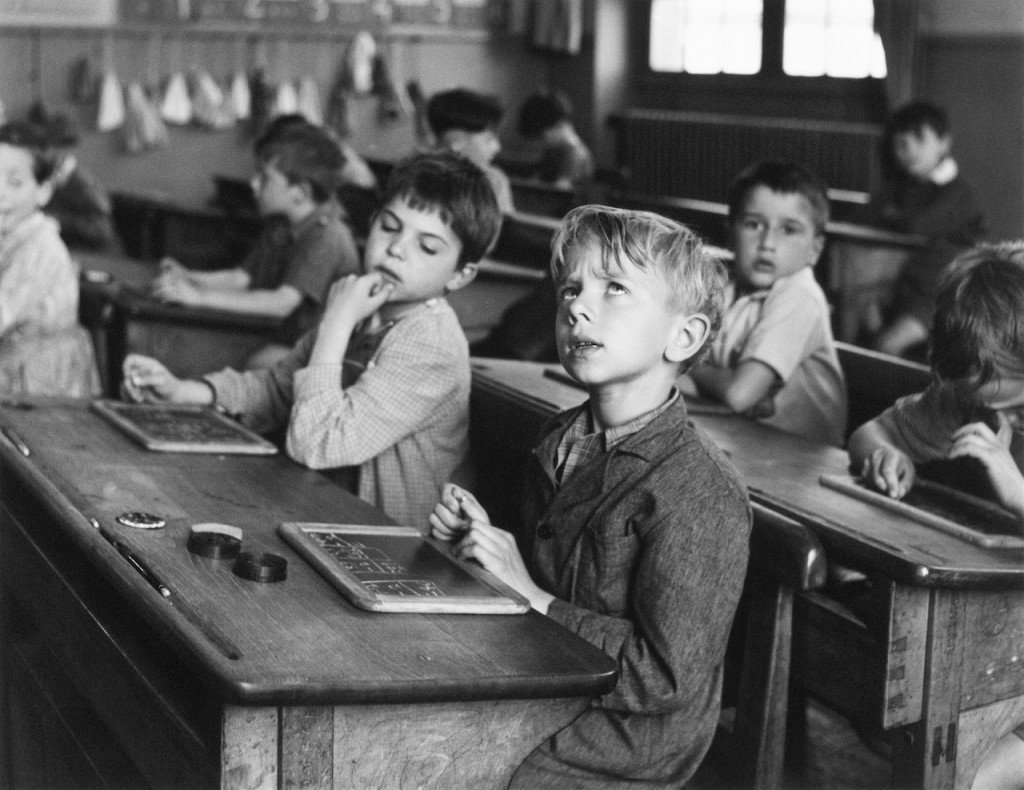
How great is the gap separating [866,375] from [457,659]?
1.86 meters

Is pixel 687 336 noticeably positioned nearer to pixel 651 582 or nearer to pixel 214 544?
pixel 651 582

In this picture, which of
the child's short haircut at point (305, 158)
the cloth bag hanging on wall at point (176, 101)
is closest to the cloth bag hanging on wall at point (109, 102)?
the cloth bag hanging on wall at point (176, 101)

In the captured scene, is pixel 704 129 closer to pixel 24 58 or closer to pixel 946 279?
pixel 24 58

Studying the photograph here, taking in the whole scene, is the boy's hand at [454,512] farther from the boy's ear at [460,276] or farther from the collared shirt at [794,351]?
the collared shirt at [794,351]

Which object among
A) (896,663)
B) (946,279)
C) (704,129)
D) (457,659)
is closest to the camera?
(457,659)

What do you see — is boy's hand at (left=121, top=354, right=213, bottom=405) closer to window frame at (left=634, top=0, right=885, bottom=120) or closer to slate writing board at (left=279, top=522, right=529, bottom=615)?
slate writing board at (left=279, top=522, right=529, bottom=615)

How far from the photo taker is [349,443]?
99.6 inches

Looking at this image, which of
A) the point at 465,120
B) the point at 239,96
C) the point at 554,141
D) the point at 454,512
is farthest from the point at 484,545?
the point at 239,96

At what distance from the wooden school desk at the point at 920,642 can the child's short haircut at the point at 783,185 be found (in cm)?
124

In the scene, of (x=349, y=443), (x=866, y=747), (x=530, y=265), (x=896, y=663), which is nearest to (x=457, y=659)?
(x=896, y=663)

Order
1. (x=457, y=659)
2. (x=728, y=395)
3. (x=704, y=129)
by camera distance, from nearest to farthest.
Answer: (x=457, y=659)
(x=728, y=395)
(x=704, y=129)

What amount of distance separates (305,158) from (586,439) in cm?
285

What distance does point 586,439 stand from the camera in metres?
2.03

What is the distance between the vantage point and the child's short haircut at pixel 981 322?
7.52 ft
